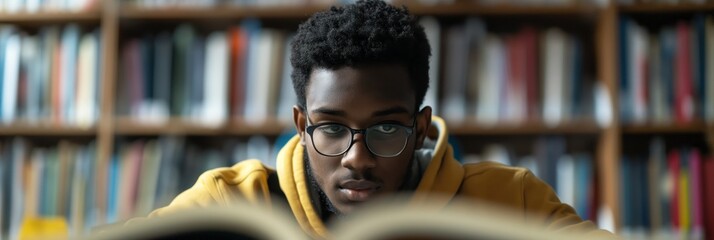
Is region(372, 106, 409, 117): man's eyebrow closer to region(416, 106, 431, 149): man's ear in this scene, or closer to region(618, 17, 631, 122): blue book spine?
region(416, 106, 431, 149): man's ear

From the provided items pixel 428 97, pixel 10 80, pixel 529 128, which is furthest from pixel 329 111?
pixel 10 80

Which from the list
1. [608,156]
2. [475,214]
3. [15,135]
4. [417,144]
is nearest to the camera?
[475,214]

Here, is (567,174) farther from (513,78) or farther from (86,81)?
(86,81)

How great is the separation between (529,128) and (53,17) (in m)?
1.24

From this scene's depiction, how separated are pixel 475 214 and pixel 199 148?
178cm

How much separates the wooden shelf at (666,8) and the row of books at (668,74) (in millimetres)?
26

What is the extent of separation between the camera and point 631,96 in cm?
204

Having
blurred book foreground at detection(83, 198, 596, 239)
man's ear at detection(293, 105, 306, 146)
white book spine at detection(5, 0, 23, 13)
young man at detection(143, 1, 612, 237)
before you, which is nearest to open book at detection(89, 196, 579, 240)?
blurred book foreground at detection(83, 198, 596, 239)

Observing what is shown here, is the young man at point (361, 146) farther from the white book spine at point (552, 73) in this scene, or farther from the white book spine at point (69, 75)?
the white book spine at point (69, 75)

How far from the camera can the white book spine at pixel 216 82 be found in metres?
2.09

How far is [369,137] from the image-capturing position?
3.16 ft

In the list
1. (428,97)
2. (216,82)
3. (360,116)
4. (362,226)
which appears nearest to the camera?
(362,226)

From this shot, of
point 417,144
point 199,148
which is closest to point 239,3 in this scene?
point 199,148

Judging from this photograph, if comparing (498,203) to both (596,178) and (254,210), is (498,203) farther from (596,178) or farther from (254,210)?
(596,178)
